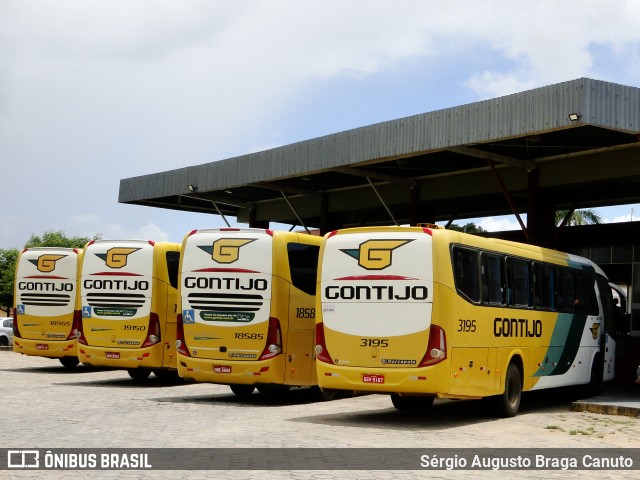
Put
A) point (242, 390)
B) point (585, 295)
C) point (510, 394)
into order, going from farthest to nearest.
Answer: point (585, 295) < point (242, 390) < point (510, 394)

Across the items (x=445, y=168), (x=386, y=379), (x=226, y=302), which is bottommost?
(x=386, y=379)

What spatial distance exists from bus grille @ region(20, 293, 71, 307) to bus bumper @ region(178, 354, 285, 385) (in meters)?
7.83

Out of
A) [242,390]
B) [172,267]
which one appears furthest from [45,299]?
[242,390]

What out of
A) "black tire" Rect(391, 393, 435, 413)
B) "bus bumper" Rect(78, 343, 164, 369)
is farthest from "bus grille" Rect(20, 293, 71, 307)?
"black tire" Rect(391, 393, 435, 413)

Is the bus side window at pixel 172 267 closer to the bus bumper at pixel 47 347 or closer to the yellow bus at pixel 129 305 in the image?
the yellow bus at pixel 129 305

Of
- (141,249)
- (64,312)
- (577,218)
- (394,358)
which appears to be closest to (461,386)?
(394,358)

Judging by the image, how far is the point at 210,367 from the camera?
17.6m

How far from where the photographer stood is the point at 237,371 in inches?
687

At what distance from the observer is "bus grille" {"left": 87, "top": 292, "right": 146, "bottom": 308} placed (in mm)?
21250

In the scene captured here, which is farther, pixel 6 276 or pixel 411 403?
pixel 6 276

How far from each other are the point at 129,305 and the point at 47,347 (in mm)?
4570

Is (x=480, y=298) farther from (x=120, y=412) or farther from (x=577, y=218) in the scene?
(x=577, y=218)

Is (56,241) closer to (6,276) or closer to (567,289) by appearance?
(6,276)

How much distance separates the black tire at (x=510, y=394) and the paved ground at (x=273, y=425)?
287 mm
